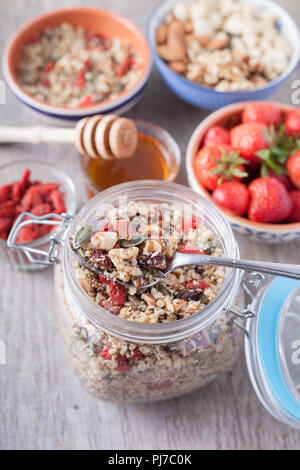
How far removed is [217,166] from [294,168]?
185 mm

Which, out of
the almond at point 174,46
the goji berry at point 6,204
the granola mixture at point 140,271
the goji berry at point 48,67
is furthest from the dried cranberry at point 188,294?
the goji berry at point 48,67

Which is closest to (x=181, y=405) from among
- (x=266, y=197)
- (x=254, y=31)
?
(x=266, y=197)

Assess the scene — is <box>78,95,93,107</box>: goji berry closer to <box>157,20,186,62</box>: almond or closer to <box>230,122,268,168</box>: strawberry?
<box>157,20,186,62</box>: almond

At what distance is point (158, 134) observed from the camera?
1.28 metres

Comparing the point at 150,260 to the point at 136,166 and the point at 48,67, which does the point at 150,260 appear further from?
the point at 48,67

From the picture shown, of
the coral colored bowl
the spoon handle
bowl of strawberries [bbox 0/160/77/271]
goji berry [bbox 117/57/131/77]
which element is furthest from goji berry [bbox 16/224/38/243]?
goji berry [bbox 117/57/131/77]

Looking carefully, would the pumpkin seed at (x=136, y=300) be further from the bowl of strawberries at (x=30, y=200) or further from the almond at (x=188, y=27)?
the almond at (x=188, y=27)

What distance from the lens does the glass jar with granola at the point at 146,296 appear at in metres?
0.79

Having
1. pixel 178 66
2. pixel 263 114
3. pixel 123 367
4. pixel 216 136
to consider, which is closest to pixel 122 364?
pixel 123 367

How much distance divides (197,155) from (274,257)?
0.32 meters

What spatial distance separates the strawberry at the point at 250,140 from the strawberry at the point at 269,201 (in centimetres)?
8

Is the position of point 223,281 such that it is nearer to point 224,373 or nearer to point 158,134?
point 224,373

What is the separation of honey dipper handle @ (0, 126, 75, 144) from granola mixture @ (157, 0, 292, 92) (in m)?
0.35

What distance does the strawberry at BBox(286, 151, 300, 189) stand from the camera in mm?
1131
